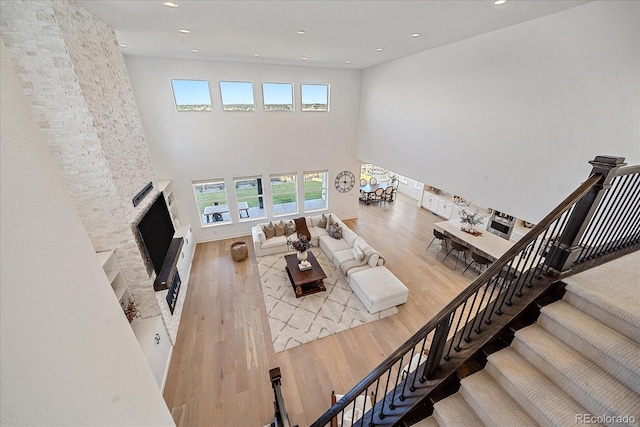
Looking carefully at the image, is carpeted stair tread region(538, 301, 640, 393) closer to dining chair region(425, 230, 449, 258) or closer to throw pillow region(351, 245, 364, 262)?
throw pillow region(351, 245, 364, 262)

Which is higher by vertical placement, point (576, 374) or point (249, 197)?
point (576, 374)

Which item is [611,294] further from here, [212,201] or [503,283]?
[212,201]

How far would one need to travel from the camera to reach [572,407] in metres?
1.68

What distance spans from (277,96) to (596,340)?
7595 millimetres

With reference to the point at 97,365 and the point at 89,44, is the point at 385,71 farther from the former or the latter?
the point at 97,365

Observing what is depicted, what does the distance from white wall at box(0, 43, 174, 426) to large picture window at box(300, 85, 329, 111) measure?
7.23 metres

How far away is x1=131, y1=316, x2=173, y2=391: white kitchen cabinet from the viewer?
11.4ft

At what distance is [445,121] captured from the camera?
4.82 metres

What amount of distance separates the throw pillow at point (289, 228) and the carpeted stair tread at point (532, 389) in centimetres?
600

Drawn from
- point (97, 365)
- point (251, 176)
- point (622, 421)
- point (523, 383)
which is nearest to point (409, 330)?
point (523, 383)

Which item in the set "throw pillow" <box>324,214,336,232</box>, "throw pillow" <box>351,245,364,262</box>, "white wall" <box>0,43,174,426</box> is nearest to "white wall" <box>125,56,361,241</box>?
"throw pillow" <box>324,214,336,232</box>

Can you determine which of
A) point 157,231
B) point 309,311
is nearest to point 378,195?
point 309,311

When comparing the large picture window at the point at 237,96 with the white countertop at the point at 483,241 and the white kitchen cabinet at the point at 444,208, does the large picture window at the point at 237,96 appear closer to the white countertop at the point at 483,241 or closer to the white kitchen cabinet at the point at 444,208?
the white countertop at the point at 483,241

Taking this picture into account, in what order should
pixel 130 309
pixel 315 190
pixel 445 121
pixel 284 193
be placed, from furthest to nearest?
pixel 315 190 → pixel 284 193 → pixel 445 121 → pixel 130 309
